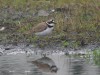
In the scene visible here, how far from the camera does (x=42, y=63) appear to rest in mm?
13375

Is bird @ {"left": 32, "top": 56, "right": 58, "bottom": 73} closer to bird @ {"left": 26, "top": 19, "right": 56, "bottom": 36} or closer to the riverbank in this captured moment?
bird @ {"left": 26, "top": 19, "right": 56, "bottom": 36}

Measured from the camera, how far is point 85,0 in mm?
18125

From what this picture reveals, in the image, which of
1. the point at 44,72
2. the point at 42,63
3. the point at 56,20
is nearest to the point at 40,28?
the point at 56,20

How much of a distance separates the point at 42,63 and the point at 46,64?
121mm

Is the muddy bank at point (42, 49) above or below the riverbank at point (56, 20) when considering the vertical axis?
below

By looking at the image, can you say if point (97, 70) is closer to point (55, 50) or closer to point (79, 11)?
point (55, 50)

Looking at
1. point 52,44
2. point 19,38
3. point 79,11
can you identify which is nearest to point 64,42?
point 52,44

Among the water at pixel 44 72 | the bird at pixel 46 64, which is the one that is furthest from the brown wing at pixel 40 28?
the bird at pixel 46 64

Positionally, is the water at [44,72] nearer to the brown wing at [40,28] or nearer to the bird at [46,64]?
the bird at [46,64]

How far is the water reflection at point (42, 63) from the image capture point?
40.0 ft

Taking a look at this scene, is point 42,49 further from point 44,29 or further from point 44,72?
point 44,72

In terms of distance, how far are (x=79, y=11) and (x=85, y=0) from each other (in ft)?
2.34

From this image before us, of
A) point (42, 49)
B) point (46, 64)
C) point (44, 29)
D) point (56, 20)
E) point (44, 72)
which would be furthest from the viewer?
point (56, 20)

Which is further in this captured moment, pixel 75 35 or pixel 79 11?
pixel 79 11
